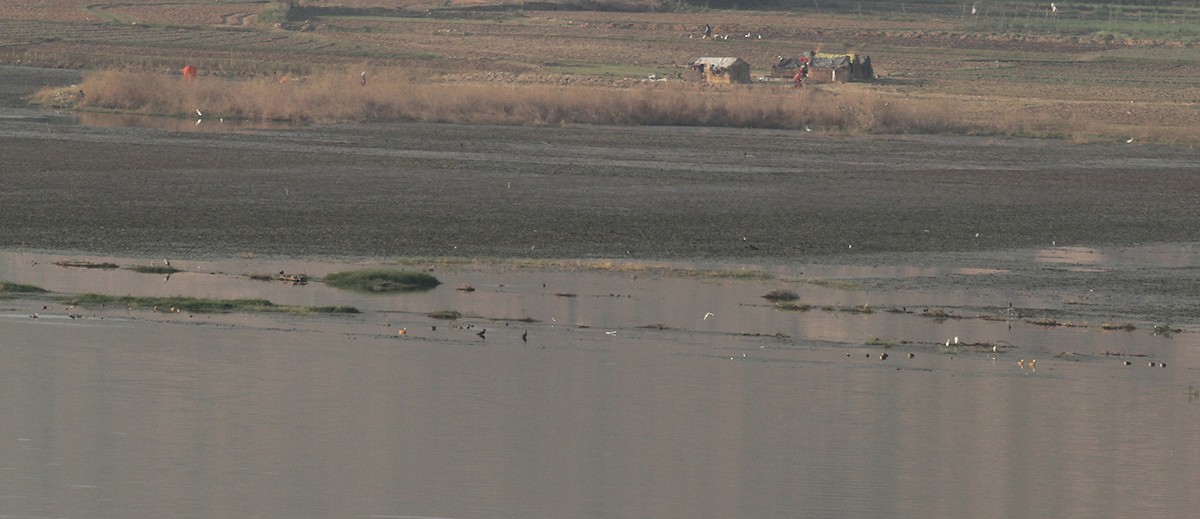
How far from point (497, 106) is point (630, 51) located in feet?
130

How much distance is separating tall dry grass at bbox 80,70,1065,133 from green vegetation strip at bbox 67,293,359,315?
35.8m

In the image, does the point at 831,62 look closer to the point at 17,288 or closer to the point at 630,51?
the point at 630,51

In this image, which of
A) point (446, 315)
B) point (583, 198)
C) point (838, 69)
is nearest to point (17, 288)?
point (446, 315)

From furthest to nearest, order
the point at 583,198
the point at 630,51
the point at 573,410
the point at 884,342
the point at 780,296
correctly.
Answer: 1. the point at 630,51
2. the point at 583,198
3. the point at 780,296
4. the point at 884,342
5. the point at 573,410

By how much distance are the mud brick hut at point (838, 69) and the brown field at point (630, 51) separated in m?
1.24

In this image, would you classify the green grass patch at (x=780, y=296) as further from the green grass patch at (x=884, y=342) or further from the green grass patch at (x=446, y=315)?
the green grass patch at (x=446, y=315)

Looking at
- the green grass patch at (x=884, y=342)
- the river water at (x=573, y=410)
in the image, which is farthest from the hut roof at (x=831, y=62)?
the green grass patch at (x=884, y=342)

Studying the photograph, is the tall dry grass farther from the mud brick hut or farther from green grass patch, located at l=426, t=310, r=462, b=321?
green grass patch, located at l=426, t=310, r=462, b=321

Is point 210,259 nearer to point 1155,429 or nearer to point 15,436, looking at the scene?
point 15,436

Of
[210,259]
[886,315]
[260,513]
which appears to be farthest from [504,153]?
[260,513]

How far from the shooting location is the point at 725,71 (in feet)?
269

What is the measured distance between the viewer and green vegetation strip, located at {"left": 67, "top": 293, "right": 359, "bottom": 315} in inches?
988

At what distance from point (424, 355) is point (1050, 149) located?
129ft

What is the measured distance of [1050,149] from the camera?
2320 inches
